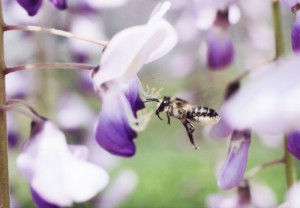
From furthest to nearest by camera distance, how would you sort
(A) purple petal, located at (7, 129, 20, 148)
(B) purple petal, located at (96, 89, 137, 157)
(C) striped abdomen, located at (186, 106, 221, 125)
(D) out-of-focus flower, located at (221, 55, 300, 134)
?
(A) purple petal, located at (7, 129, 20, 148), (C) striped abdomen, located at (186, 106, 221, 125), (B) purple petal, located at (96, 89, 137, 157), (D) out-of-focus flower, located at (221, 55, 300, 134)

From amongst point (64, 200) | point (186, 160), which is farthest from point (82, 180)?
point (186, 160)

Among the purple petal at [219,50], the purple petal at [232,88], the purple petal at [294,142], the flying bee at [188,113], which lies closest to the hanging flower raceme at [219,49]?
the purple petal at [219,50]

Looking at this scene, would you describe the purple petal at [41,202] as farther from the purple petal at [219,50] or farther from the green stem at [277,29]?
the purple petal at [219,50]

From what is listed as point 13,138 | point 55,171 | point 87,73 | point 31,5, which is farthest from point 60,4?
point 87,73

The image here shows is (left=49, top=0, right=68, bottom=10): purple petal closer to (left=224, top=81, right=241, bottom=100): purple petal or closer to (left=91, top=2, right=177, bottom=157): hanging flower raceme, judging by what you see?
(left=91, top=2, right=177, bottom=157): hanging flower raceme

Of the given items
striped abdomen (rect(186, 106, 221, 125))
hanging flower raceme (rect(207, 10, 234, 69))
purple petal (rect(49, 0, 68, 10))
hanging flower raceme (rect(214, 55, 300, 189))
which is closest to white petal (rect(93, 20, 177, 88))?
purple petal (rect(49, 0, 68, 10))
